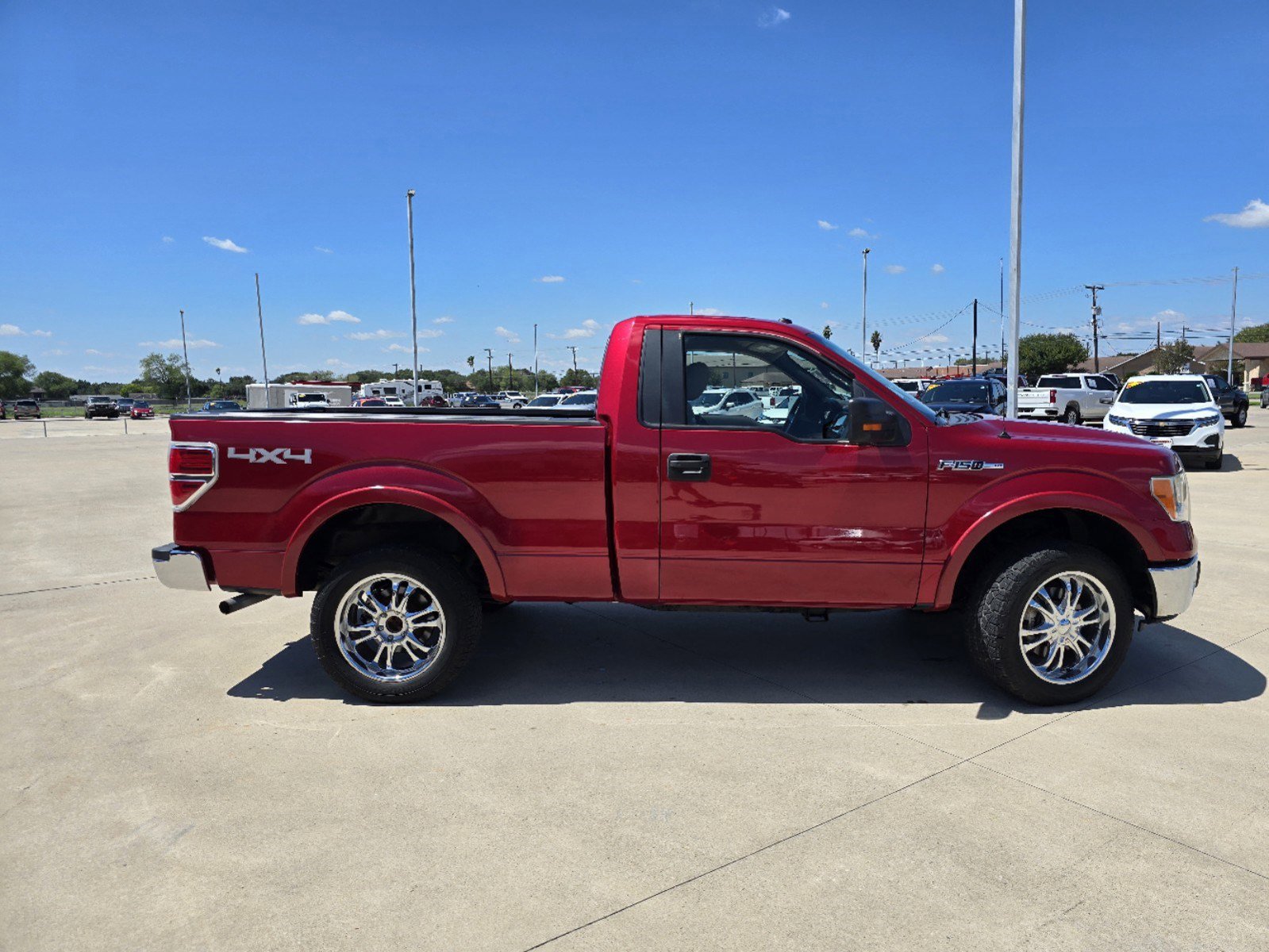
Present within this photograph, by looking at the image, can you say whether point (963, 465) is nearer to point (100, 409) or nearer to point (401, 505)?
point (401, 505)

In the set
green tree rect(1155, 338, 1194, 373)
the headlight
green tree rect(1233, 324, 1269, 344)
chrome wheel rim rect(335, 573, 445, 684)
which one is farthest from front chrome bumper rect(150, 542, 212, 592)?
green tree rect(1233, 324, 1269, 344)

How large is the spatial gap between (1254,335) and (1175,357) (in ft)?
213

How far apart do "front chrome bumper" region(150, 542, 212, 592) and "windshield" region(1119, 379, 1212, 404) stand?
17253 mm

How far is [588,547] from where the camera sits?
14.0 ft

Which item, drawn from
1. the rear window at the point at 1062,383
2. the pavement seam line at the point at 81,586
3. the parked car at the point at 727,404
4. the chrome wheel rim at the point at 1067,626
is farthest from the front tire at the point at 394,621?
the rear window at the point at 1062,383

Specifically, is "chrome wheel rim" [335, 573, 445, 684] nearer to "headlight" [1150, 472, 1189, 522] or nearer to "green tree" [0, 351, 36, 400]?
"headlight" [1150, 472, 1189, 522]

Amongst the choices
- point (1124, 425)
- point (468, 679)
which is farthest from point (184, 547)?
point (1124, 425)

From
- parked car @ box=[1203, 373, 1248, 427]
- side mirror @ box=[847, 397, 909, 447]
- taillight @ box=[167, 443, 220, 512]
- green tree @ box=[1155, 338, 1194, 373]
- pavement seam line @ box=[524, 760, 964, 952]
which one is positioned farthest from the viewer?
green tree @ box=[1155, 338, 1194, 373]

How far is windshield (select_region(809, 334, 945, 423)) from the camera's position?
14.0 ft

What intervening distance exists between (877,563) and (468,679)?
2317 mm

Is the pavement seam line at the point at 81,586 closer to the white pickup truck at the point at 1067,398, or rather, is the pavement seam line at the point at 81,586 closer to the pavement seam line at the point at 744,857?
the pavement seam line at the point at 744,857

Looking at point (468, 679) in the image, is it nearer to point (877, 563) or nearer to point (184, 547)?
point (184, 547)

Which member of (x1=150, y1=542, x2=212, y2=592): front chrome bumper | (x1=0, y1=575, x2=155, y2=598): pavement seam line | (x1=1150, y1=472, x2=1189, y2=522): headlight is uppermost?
(x1=1150, y1=472, x2=1189, y2=522): headlight

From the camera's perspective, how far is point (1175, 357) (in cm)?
9069
